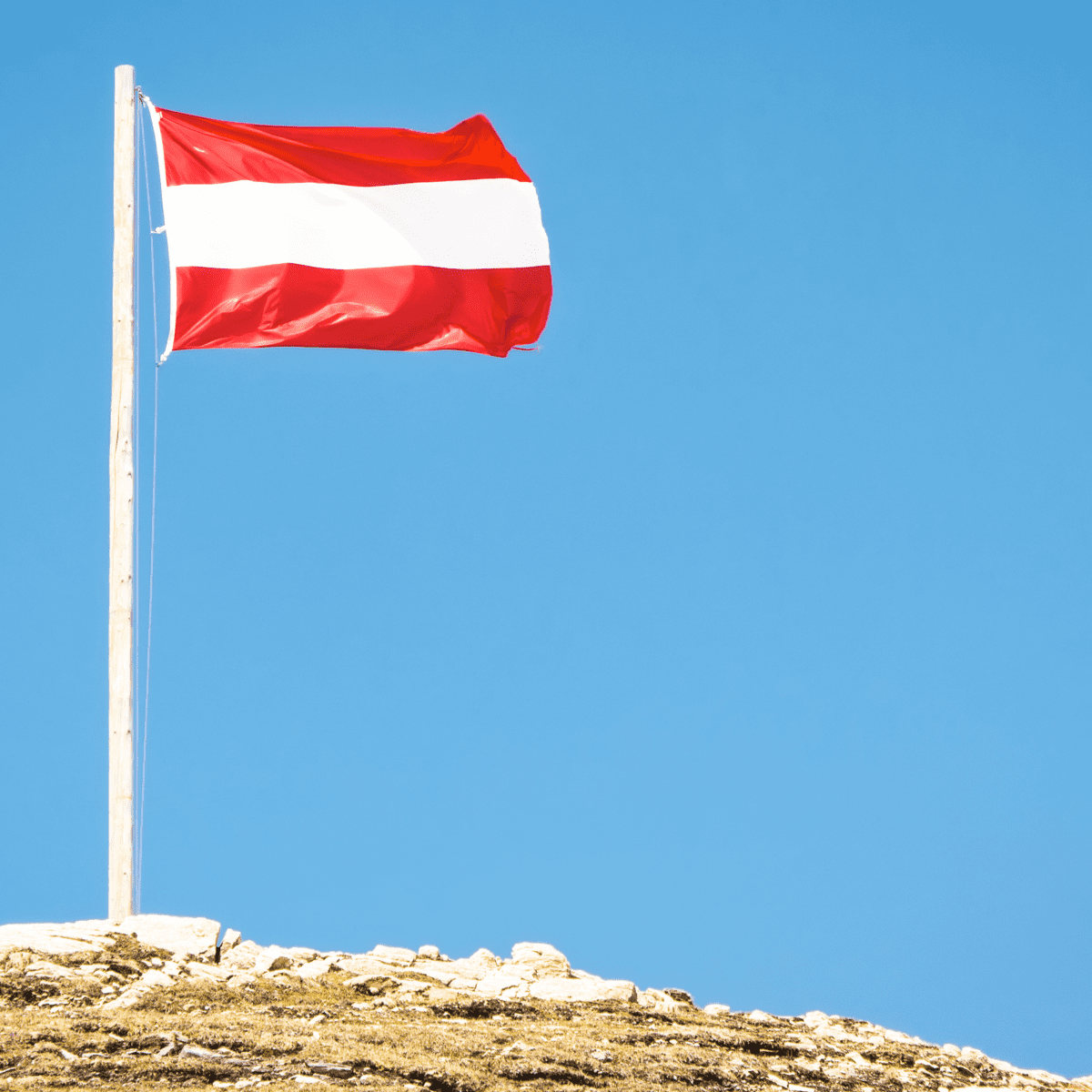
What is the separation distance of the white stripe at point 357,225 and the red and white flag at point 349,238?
0.02 metres

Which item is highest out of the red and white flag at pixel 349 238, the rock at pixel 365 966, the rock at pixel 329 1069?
the red and white flag at pixel 349 238

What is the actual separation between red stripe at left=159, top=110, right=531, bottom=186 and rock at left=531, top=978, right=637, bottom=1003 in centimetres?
990

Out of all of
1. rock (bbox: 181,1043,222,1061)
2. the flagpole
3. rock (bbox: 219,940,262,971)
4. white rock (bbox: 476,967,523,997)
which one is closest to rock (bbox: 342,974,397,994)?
white rock (bbox: 476,967,523,997)

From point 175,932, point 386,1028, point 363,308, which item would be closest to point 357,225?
point 363,308

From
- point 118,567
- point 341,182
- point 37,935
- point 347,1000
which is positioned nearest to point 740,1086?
point 347,1000

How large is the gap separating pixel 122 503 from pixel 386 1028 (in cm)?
674

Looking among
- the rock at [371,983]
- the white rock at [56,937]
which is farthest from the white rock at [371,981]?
A: the white rock at [56,937]

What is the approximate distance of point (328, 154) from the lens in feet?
59.5

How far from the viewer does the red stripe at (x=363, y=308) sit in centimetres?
1662

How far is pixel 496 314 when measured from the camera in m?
18.6

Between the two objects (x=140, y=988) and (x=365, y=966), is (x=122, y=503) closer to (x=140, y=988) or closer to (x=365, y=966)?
(x=140, y=988)

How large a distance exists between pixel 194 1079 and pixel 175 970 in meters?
3.41

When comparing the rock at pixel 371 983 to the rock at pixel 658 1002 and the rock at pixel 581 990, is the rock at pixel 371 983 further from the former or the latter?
the rock at pixel 658 1002

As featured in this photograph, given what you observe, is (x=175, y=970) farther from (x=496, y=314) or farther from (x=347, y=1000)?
(x=496, y=314)
